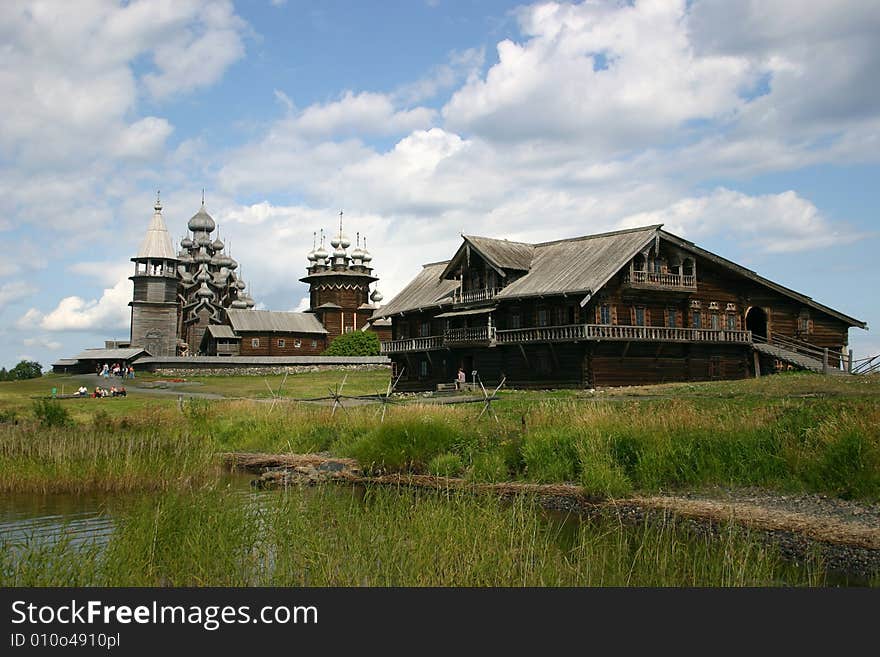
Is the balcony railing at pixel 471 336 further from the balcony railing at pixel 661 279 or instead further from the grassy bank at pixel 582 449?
the grassy bank at pixel 582 449

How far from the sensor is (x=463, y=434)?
20562mm

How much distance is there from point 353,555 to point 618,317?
32.5 m

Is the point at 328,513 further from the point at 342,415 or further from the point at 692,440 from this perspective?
the point at 342,415

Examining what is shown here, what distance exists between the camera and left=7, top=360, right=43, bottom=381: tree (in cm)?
7809

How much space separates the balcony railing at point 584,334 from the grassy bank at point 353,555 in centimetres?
2713

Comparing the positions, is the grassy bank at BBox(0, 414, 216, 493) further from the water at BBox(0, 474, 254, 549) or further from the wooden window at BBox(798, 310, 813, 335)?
the wooden window at BBox(798, 310, 813, 335)

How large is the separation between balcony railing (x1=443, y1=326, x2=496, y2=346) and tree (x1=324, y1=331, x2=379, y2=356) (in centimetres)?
3591

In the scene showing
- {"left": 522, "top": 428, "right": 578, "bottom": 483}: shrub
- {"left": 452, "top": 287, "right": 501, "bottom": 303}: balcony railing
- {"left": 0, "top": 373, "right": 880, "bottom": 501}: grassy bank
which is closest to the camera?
{"left": 0, "top": 373, "right": 880, "bottom": 501}: grassy bank

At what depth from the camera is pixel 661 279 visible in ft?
133

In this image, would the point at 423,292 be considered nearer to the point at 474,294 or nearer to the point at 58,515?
the point at 474,294

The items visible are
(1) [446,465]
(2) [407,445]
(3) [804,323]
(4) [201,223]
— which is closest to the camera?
(1) [446,465]

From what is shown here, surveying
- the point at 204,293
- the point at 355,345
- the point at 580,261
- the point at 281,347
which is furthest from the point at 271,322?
the point at 580,261

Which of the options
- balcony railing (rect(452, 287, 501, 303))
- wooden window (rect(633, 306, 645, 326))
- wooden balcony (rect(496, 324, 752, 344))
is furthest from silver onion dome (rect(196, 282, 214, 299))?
wooden window (rect(633, 306, 645, 326))

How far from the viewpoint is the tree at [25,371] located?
256 ft
